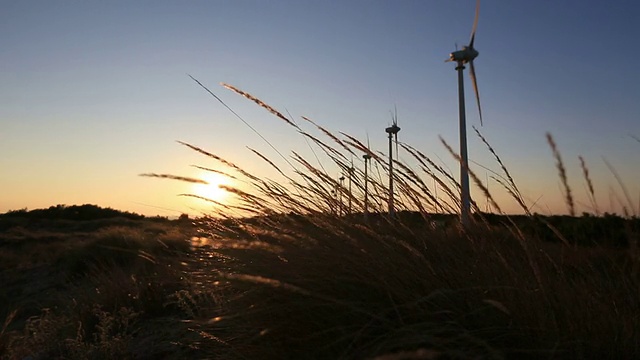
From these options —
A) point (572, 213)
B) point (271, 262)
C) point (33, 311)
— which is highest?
point (572, 213)

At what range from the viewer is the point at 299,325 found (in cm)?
203

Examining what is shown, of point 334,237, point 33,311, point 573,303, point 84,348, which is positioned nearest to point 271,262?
point 334,237

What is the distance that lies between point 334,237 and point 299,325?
414 millimetres

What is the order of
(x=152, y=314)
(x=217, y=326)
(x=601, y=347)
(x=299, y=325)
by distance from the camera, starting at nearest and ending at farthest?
1. (x=601, y=347)
2. (x=299, y=325)
3. (x=217, y=326)
4. (x=152, y=314)

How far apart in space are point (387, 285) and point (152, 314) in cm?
300

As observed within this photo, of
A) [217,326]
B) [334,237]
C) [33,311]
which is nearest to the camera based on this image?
[334,237]

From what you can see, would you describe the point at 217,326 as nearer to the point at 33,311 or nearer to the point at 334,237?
the point at 334,237

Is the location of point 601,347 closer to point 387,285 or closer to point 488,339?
point 488,339

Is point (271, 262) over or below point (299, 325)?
over

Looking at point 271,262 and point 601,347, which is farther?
point 271,262

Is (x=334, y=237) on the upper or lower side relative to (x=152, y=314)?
upper

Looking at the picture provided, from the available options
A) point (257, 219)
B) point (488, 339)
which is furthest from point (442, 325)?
point (257, 219)

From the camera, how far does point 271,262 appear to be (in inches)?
90.6

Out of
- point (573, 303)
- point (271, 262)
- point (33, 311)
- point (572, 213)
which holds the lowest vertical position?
point (33, 311)
